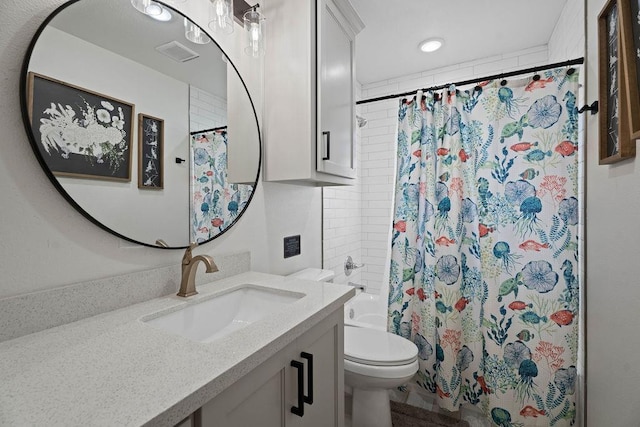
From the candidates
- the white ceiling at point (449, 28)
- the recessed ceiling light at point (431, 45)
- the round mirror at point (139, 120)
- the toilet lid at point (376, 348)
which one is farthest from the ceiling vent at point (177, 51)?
the recessed ceiling light at point (431, 45)

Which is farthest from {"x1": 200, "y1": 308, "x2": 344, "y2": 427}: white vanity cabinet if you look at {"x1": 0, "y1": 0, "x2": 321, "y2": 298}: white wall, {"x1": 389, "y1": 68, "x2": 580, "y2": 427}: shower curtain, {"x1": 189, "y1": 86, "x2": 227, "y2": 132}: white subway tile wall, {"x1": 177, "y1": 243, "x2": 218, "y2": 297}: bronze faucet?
{"x1": 389, "y1": 68, "x2": 580, "y2": 427}: shower curtain

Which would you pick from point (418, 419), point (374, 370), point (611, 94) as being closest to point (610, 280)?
point (611, 94)

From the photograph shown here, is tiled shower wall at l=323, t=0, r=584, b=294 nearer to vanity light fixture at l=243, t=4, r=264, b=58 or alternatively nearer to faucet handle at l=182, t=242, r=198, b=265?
vanity light fixture at l=243, t=4, r=264, b=58

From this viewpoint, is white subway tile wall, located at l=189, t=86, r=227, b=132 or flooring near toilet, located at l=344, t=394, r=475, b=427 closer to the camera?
white subway tile wall, located at l=189, t=86, r=227, b=132

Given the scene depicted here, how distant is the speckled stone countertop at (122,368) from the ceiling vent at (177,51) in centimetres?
92

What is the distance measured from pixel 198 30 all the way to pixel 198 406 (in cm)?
126

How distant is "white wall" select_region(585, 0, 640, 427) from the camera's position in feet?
3.02

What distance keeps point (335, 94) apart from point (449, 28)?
125cm

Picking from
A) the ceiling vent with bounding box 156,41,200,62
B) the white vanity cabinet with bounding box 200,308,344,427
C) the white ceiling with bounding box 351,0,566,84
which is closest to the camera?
the white vanity cabinet with bounding box 200,308,344,427

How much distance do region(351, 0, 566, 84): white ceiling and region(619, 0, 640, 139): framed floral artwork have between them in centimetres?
114

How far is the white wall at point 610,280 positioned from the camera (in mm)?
919

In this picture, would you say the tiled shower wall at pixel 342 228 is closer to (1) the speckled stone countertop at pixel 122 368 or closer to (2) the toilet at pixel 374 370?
(2) the toilet at pixel 374 370

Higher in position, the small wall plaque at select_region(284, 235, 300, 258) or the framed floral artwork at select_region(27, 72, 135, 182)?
the framed floral artwork at select_region(27, 72, 135, 182)

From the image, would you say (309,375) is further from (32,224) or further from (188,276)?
(32,224)
